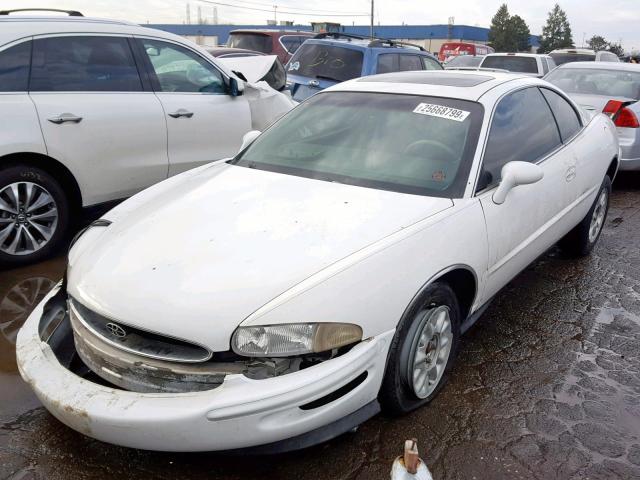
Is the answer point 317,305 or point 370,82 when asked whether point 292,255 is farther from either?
point 370,82

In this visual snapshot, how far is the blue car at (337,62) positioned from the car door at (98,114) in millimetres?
3705

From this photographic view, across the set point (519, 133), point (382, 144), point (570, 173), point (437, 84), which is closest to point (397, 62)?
point (570, 173)

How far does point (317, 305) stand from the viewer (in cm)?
219

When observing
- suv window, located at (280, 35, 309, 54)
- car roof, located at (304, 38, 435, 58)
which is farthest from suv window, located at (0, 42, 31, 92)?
suv window, located at (280, 35, 309, 54)

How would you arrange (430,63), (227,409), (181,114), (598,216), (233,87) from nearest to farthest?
(227,409) < (598,216) < (181,114) < (233,87) < (430,63)

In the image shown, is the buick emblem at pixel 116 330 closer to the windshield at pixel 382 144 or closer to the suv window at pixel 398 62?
the windshield at pixel 382 144

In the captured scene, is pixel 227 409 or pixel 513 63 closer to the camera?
pixel 227 409

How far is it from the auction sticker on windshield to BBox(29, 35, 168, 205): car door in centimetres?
250

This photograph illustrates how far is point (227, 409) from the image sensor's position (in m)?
2.04

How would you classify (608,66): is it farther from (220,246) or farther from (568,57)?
(568,57)

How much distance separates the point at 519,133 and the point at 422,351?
5.49ft

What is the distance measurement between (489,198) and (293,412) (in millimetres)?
1592

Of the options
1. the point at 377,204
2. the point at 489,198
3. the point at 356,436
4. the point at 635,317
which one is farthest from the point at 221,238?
the point at 635,317

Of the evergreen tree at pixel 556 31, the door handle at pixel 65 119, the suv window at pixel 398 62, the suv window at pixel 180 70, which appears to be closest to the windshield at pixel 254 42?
the suv window at pixel 398 62
